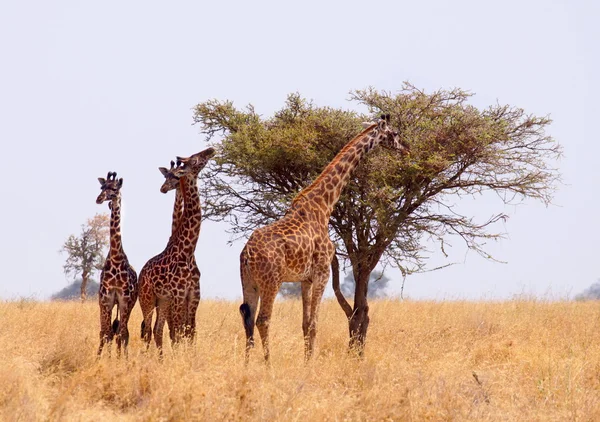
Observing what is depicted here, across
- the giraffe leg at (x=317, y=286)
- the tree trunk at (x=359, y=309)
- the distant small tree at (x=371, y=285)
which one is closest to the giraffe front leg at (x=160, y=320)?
the giraffe leg at (x=317, y=286)

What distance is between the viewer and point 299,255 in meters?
11.1

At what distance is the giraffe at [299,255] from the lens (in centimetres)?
1072

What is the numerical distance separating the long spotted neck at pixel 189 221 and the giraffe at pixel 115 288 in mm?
843

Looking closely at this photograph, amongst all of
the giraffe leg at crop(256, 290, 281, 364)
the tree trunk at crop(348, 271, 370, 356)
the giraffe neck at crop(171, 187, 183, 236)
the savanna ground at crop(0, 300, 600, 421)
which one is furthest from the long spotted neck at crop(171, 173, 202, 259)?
the tree trunk at crop(348, 271, 370, 356)

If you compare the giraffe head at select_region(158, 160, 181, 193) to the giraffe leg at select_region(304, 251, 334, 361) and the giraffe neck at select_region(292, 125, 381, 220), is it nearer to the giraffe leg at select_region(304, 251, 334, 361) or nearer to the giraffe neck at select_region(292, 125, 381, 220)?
the giraffe neck at select_region(292, 125, 381, 220)

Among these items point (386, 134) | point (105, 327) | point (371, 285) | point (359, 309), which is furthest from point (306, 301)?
point (371, 285)

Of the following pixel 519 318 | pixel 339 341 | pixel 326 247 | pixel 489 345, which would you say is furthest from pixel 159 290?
pixel 519 318

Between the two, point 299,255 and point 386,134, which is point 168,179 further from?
point 386,134

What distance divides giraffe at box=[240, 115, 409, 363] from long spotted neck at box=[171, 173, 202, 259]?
0.80 m

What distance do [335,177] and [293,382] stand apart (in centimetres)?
420

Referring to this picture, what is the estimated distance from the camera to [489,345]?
1535 cm

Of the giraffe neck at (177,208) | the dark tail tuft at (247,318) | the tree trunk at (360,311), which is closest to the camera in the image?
the dark tail tuft at (247,318)

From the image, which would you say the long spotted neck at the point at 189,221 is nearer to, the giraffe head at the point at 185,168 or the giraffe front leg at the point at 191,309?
the giraffe head at the point at 185,168

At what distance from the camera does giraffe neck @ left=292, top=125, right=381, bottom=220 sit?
1223 centimetres
